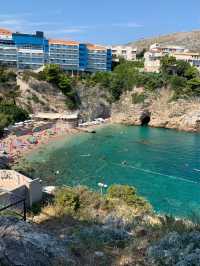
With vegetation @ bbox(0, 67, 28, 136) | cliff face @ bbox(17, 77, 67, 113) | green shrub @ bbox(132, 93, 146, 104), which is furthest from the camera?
green shrub @ bbox(132, 93, 146, 104)

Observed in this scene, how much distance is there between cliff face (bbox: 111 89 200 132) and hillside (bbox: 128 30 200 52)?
69.0 meters

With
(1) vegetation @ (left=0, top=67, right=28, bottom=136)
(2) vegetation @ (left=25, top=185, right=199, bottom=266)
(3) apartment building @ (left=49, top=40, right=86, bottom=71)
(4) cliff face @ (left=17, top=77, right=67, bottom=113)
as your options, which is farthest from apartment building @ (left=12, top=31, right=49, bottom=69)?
(2) vegetation @ (left=25, top=185, right=199, bottom=266)

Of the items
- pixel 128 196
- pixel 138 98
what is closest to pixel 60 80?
pixel 138 98

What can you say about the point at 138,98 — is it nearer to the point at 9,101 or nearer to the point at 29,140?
the point at 9,101

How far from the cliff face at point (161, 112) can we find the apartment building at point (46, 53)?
1014cm

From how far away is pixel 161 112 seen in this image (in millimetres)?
56438

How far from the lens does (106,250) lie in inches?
295

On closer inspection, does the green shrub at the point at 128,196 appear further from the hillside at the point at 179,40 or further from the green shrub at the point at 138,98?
the hillside at the point at 179,40

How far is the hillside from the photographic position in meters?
127

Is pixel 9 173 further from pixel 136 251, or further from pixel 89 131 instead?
pixel 89 131

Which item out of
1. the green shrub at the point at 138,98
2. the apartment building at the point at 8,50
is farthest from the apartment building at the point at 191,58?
the apartment building at the point at 8,50

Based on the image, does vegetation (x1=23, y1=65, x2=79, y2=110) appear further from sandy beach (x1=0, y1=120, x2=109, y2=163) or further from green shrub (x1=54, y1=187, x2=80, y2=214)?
green shrub (x1=54, y1=187, x2=80, y2=214)

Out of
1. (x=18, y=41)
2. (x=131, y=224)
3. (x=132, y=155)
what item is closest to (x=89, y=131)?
(x=132, y=155)

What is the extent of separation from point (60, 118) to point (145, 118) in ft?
48.1
